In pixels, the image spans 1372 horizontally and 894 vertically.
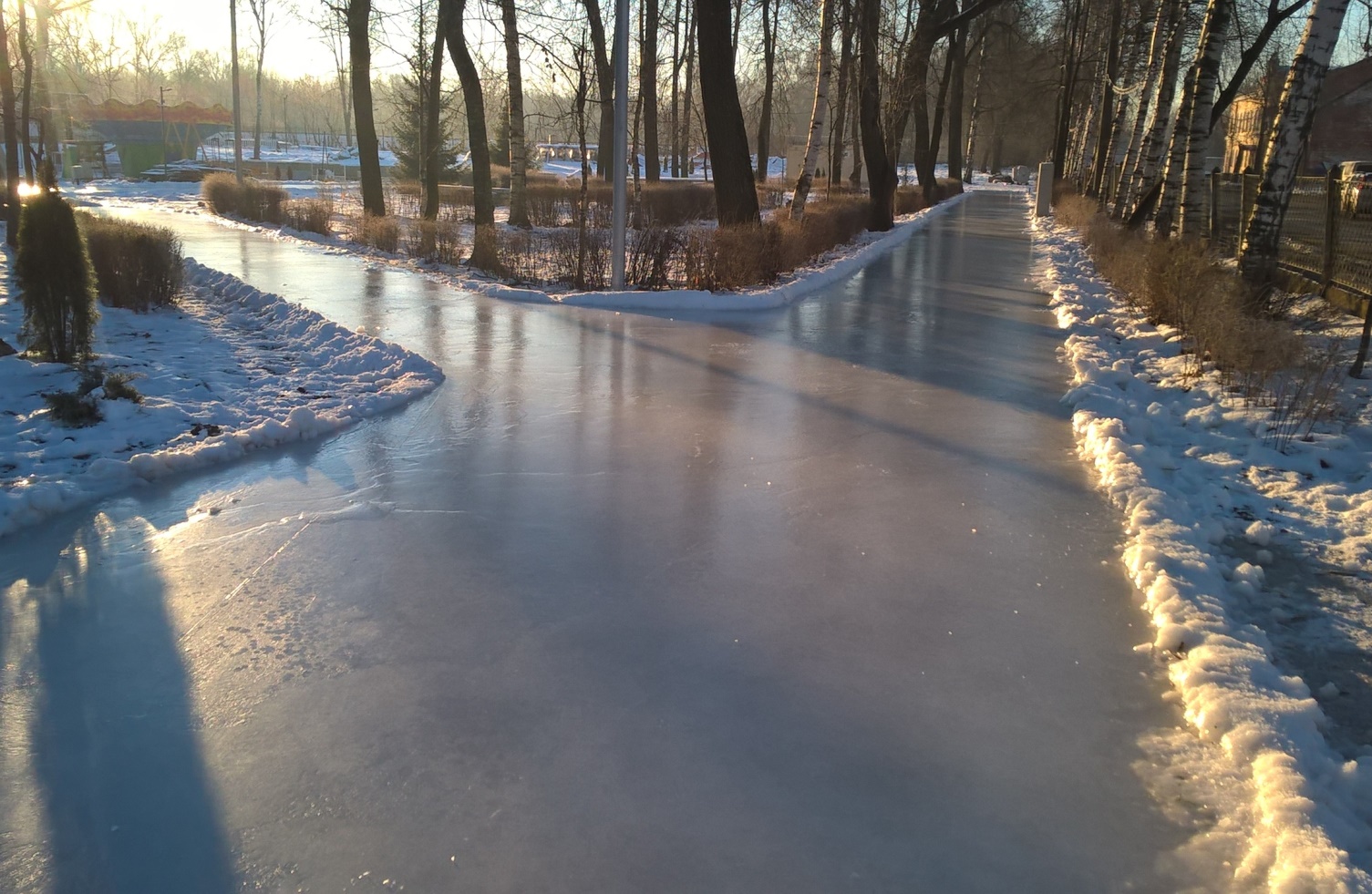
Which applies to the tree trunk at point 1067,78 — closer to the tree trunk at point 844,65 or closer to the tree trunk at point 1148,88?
the tree trunk at point 844,65

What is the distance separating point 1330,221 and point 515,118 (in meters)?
14.4

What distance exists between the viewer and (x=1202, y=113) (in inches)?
543

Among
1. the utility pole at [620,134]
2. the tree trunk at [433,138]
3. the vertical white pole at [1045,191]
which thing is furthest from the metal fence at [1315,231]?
the tree trunk at [433,138]

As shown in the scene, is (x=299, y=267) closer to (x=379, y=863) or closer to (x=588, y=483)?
(x=588, y=483)

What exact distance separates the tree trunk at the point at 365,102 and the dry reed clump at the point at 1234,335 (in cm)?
1880

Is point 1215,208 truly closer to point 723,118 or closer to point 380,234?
point 723,118

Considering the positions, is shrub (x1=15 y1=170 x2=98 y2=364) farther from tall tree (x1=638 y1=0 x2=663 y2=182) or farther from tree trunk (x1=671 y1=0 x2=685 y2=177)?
tree trunk (x1=671 y1=0 x2=685 y2=177)

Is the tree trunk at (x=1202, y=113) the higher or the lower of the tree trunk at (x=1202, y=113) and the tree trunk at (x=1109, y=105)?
the lower

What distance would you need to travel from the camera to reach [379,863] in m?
2.59

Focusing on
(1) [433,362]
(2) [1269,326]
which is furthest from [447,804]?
(2) [1269,326]

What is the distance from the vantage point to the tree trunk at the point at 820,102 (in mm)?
17906

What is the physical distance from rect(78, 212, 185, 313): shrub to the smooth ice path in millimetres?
5913

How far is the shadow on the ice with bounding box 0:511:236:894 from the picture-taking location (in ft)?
8.51

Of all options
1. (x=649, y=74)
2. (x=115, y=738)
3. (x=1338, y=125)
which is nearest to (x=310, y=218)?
(x=649, y=74)
